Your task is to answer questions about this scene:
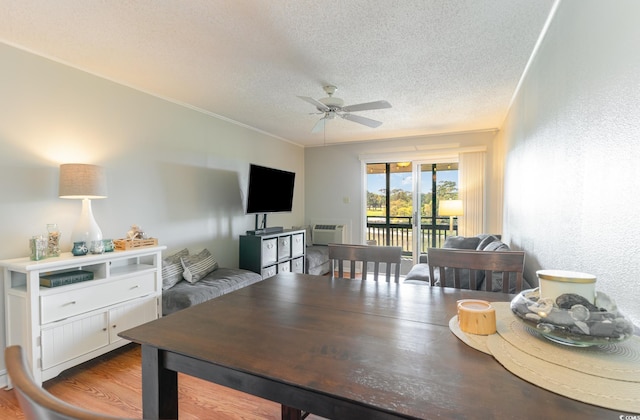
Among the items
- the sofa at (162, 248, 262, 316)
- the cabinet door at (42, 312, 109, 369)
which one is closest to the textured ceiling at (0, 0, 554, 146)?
the sofa at (162, 248, 262, 316)

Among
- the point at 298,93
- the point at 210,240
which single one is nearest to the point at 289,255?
the point at 210,240

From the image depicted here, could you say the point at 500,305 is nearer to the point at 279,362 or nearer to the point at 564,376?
the point at 564,376

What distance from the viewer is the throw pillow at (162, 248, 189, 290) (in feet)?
10.0

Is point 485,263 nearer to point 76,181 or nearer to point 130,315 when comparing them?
point 130,315

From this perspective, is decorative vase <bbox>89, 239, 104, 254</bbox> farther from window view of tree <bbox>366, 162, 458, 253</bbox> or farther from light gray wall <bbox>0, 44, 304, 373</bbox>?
window view of tree <bbox>366, 162, 458, 253</bbox>

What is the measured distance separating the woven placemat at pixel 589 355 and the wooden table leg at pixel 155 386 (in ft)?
3.61

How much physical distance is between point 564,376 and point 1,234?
3.22 meters

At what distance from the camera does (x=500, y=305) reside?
1.30 m

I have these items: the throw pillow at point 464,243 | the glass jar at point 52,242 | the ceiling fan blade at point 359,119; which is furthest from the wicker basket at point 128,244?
the throw pillow at point 464,243

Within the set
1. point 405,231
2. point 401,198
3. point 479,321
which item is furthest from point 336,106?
point 405,231

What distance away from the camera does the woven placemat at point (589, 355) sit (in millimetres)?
777

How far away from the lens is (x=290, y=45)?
2295mm

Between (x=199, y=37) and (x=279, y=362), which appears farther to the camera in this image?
(x=199, y=37)

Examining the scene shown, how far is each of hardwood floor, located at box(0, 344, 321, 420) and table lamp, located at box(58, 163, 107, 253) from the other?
91 cm
